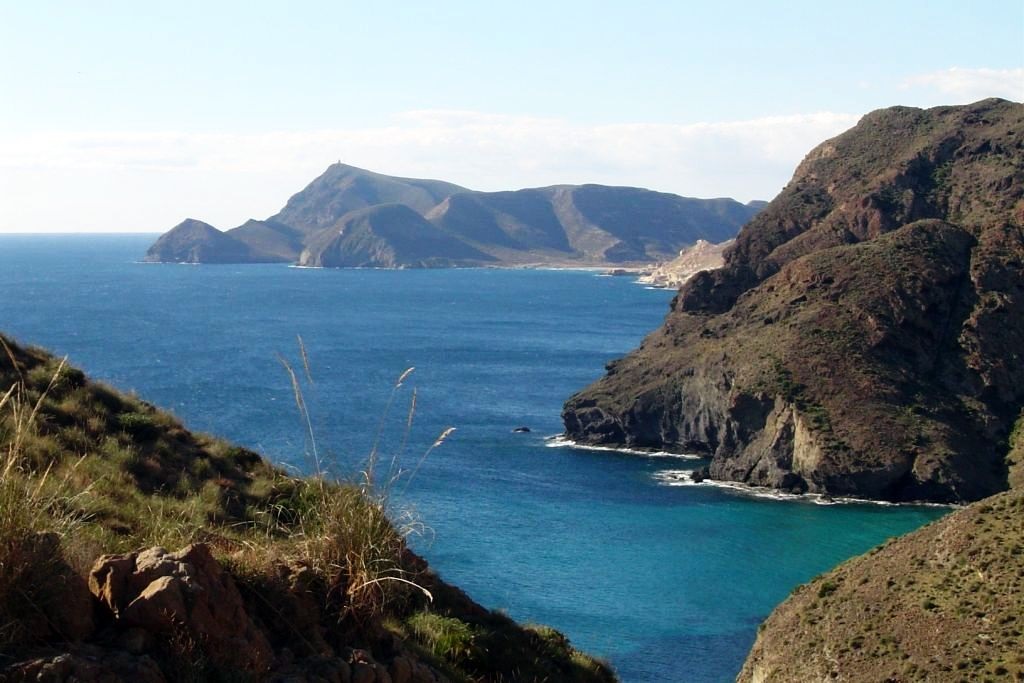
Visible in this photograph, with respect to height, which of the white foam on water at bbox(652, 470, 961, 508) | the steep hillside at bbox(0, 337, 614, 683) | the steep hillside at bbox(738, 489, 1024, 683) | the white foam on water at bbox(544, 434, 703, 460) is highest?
the steep hillside at bbox(0, 337, 614, 683)

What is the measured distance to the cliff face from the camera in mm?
83562

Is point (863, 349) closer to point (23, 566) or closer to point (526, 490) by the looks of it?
point (526, 490)

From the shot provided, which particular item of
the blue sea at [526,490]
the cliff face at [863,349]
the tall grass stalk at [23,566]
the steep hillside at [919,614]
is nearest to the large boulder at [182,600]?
the tall grass stalk at [23,566]

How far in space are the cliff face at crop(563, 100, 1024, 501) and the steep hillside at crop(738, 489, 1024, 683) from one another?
126ft

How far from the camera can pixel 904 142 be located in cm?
13038

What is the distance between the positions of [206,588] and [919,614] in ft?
108

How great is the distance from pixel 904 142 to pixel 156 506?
129 metres

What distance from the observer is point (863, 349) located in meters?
91.8

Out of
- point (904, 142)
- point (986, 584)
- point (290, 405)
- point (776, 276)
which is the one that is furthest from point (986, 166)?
point (986, 584)

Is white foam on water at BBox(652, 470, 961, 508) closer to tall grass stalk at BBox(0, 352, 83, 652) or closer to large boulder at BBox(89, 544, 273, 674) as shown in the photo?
large boulder at BBox(89, 544, 273, 674)

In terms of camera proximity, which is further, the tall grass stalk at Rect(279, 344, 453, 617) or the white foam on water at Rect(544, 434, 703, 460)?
the white foam on water at Rect(544, 434, 703, 460)

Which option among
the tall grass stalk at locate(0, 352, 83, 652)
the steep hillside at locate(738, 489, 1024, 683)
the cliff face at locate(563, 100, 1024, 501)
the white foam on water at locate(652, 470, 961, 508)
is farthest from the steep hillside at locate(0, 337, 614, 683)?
the cliff face at locate(563, 100, 1024, 501)

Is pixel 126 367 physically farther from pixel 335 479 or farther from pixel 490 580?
pixel 335 479

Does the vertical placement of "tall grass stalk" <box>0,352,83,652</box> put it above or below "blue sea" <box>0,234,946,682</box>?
above
